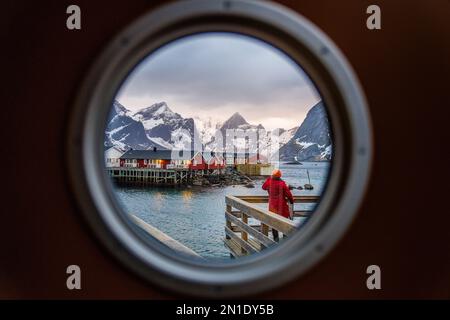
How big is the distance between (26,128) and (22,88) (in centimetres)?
9

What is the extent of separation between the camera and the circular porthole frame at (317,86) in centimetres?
95

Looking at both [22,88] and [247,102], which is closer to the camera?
[22,88]

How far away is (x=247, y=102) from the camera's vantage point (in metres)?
19.8

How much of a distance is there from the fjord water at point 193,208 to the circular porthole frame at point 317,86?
7.85 m

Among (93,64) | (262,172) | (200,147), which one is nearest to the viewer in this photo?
(93,64)

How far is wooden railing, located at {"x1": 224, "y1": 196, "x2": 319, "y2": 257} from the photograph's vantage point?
220 centimetres

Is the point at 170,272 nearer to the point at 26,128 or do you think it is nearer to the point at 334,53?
the point at 26,128

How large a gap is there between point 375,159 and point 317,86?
0.21m

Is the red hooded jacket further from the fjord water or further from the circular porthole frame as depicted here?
the fjord water

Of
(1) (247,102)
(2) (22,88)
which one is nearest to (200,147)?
(1) (247,102)

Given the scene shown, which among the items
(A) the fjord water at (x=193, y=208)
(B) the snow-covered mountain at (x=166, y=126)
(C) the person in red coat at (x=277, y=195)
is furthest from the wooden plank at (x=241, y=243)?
(B) the snow-covered mountain at (x=166, y=126)

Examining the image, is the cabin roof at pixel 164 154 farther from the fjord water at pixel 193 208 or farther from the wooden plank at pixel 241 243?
the wooden plank at pixel 241 243

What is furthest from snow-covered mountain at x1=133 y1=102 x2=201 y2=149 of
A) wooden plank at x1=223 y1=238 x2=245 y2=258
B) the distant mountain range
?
wooden plank at x1=223 y1=238 x2=245 y2=258

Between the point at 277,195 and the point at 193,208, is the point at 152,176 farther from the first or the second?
the point at 277,195
